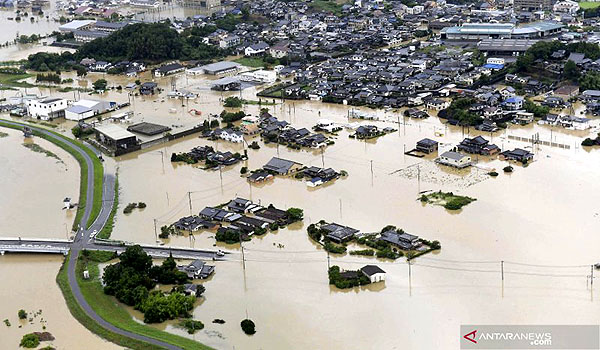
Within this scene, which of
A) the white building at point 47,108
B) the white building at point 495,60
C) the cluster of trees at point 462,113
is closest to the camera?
the cluster of trees at point 462,113

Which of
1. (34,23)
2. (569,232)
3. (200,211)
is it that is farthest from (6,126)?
(34,23)

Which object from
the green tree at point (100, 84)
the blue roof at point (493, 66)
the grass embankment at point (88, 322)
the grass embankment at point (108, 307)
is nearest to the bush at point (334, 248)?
the grass embankment at point (108, 307)

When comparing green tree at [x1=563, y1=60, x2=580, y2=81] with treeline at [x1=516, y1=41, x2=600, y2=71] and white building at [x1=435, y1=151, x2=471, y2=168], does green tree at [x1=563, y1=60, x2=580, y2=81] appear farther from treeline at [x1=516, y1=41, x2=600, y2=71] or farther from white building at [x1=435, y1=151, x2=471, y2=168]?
white building at [x1=435, y1=151, x2=471, y2=168]

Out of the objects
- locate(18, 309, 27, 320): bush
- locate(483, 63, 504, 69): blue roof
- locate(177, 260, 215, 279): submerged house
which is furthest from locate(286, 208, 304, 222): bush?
locate(483, 63, 504, 69): blue roof

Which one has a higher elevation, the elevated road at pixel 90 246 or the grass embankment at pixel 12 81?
the grass embankment at pixel 12 81

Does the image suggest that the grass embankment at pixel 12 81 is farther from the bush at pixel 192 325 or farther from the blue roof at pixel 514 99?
the bush at pixel 192 325

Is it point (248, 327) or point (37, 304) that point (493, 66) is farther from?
point (37, 304)

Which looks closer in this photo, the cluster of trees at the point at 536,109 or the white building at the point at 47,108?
the cluster of trees at the point at 536,109
